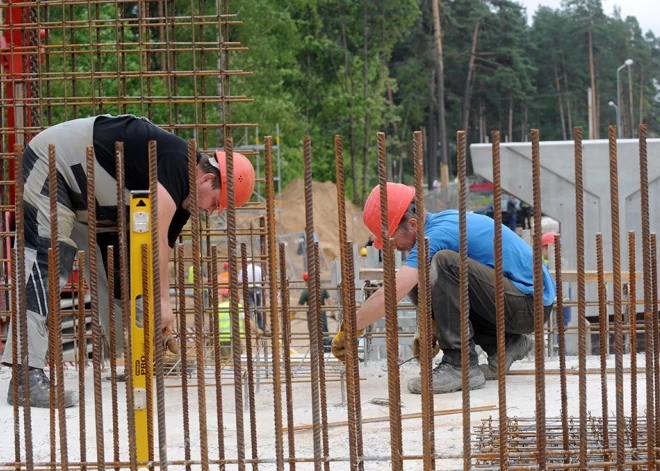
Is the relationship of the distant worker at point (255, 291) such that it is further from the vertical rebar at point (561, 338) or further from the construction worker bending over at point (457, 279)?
the vertical rebar at point (561, 338)

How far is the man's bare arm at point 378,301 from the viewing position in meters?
4.39

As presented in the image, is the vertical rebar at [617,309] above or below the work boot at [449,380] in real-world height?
above

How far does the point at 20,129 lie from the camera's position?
20.6 feet

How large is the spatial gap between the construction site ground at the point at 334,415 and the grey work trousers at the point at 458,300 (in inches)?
12.2

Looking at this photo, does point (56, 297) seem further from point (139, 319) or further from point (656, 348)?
point (656, 348)

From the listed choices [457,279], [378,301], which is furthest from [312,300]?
[457,279]

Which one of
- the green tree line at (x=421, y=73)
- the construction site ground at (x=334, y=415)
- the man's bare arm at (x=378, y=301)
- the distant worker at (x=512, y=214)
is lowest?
the construction site ground at (x=334, y=415)

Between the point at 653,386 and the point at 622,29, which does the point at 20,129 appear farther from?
the point at 622,29

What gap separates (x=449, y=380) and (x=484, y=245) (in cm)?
75

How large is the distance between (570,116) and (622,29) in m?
6.05

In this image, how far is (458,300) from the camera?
5246 millimetres

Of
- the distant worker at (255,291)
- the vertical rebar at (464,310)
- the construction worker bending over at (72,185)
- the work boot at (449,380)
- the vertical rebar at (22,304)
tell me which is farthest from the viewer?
the distant worker at (255,291)

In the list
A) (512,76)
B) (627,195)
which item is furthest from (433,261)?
(512,76)

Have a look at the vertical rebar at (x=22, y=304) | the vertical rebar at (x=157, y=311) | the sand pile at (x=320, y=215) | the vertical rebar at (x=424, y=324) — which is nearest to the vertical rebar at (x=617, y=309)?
the vertical rebar at (x=424, y=324)
